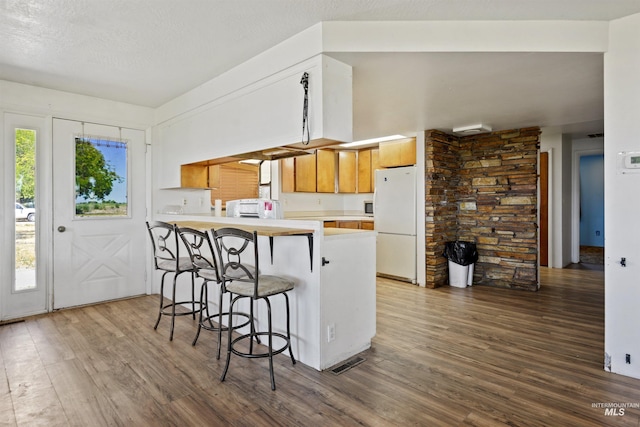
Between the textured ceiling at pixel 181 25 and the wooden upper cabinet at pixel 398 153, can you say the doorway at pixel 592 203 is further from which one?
the textured ceiling at pixel 181 25

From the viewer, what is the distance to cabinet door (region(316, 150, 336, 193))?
638cm

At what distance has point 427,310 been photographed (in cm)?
394

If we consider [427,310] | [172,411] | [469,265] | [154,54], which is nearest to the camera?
[172,411]

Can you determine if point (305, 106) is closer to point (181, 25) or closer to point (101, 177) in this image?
point (181, 25)

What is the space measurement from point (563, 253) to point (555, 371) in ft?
15.6

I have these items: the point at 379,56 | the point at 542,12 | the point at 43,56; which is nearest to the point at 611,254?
the point at 542,12

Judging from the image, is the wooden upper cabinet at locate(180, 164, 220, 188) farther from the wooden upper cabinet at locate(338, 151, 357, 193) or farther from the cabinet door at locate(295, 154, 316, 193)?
the wooden upper cabinet at locate(338, 151, 357, 193)

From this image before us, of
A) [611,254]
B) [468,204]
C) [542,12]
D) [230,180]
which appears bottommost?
[611,254]

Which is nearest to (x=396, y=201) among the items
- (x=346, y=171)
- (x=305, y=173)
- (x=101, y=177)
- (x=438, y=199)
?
(x=438, y=199)

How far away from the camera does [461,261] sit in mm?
5008

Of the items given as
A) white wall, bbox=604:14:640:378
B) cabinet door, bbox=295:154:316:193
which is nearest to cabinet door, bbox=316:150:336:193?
cabinet door, bbox=295:154:316:193

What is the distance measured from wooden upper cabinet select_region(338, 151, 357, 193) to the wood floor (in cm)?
337

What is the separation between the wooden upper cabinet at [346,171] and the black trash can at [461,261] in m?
2.23

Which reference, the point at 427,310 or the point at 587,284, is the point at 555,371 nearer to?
the point at 427,310
